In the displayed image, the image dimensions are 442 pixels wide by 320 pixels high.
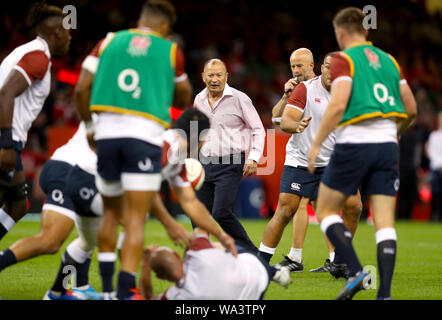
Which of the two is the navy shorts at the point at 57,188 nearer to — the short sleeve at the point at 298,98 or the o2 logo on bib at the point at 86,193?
the o2 logo on bib at the point at 86,193

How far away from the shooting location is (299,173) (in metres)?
8.26

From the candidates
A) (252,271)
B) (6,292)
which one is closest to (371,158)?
(252,271)

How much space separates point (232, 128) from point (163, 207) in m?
3.07

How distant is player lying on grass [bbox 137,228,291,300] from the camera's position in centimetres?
518

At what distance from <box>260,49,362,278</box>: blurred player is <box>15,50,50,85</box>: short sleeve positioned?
281 centimetres

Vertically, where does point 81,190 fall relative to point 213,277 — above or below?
above

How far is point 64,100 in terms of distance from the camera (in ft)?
59.9

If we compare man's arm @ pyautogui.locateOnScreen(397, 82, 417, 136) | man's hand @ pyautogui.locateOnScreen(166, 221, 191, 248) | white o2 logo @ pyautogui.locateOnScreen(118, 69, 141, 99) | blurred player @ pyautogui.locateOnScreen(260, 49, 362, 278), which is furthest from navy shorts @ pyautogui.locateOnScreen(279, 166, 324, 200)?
white o2 logo @ pyautogui.locateOnScreen(118, 69, 141, 99)

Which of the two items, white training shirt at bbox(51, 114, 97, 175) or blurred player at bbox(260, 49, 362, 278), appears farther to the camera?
blurred player at bbox(260, 49, 362, 278)

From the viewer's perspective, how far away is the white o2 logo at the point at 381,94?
5.70m

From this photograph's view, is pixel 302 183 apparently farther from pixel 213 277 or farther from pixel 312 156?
pixel 213 277

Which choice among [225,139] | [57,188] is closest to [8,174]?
[57,188]

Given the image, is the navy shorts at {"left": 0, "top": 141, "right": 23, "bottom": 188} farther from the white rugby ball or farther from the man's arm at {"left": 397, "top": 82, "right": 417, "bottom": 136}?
the man's arm at {"left": 397, "top": 82, "right": 417, "bottom": 136}

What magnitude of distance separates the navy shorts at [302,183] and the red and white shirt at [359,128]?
242cm
